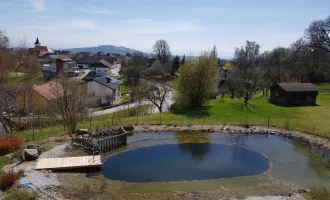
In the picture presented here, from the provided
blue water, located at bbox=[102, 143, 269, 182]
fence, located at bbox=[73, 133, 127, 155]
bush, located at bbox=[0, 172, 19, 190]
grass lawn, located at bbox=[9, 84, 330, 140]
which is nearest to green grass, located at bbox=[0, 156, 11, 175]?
bush, located at bbox=[0, 172, 19, 190]

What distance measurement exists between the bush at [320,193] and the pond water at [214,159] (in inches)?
56.8

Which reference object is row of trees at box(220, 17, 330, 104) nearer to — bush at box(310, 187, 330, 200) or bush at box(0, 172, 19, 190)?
bush at box(310, 187, 330, 200)

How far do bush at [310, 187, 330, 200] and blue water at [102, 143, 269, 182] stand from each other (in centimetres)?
426

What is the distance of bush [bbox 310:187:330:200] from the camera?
16.6 m

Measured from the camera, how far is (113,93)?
55.6m

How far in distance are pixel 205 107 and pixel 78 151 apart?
68.3 feet

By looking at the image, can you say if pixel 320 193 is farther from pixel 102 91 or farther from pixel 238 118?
pixel 102 91

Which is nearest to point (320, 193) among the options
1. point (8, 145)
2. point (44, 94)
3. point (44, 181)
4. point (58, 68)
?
point (44, 181)

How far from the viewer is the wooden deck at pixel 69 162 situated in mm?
19922

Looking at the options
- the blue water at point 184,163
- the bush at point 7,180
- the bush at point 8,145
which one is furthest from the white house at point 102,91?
the bush at point 7,180

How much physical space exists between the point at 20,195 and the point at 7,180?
2.20 meters

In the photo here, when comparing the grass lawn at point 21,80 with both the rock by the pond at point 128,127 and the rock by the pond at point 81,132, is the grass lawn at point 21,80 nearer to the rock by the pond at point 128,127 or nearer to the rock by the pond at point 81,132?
the rock by the pond at point 81,132

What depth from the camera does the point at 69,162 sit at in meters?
20.5

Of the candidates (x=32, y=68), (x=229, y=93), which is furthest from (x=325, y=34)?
(x=32, y=68)
